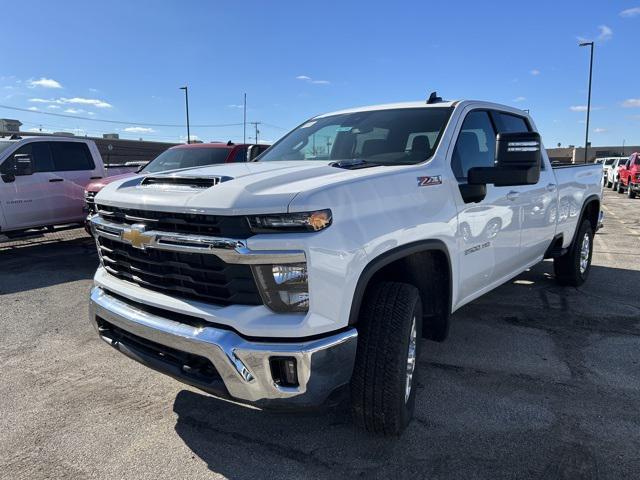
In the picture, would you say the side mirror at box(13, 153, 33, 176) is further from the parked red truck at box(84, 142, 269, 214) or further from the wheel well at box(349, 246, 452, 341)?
the wheel well at box(349, 246, 452, 341)

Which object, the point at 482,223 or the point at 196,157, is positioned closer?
the point at 482,223

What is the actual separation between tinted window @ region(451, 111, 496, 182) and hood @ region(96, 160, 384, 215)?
827 mm

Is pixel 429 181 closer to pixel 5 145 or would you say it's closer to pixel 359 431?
pixel 359 431

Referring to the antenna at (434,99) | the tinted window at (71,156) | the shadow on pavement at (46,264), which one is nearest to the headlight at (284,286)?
the antenna at (434,99)

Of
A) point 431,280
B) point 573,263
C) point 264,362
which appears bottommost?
point 573,263

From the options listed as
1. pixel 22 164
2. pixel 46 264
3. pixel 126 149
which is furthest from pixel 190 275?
pixel 126 149

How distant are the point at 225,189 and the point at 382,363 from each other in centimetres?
117

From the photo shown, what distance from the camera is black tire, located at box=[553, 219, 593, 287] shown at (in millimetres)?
5770

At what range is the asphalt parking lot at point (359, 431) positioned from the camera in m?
2.58

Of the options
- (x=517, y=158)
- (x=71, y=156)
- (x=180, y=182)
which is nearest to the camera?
(x=180, y=182)

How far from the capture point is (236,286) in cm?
232

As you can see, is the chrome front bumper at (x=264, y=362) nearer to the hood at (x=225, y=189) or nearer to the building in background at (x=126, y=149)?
the hood at (x=225, y=189)

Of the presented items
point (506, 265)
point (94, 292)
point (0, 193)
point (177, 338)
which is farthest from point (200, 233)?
point (0, 193)

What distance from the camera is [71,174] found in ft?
30.0
